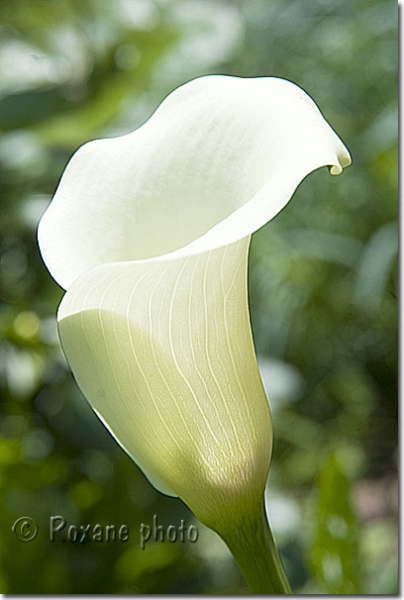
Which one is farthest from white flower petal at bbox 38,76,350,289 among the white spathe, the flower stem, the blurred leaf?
the blurred leaf

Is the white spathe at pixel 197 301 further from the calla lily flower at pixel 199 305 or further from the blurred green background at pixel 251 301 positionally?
the blurred green background at pixel 251 301

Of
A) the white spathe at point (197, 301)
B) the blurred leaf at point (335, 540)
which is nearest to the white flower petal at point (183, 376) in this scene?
the white spathe at point (197, 301)

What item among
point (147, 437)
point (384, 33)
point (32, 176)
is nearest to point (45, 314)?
point (32, 176)

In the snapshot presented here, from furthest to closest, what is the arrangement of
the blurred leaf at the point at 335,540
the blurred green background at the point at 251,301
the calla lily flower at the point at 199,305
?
the blurred green background at the point at 251,301
the blurred leaf at the point at 335,540
the calla lily flower at the point at 199,305

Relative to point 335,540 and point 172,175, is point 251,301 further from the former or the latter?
point 172,175

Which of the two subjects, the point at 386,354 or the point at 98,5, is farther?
the point at 386,354

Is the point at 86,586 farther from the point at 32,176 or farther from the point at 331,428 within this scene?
the point at 331,428

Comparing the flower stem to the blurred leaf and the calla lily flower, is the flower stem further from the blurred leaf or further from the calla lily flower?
the blurred leaf
